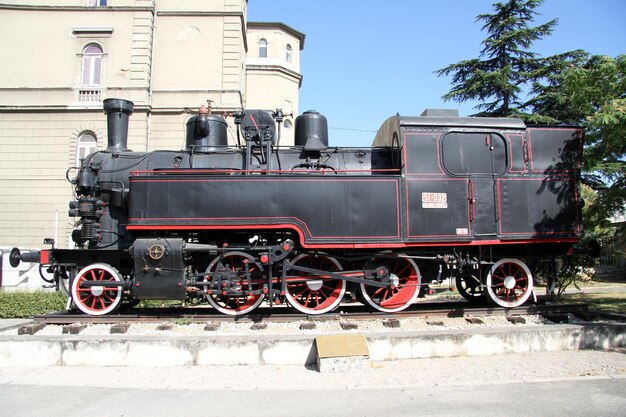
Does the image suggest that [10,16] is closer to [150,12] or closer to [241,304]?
[150,12]

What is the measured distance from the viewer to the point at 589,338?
6.20m

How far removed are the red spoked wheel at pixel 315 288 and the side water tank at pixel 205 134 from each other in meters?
2.64

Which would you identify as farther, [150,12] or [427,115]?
[150,12]

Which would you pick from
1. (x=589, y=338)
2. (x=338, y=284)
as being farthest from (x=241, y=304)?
(x=589, y=338)

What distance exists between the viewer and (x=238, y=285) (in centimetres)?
670

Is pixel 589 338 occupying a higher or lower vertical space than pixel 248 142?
lower

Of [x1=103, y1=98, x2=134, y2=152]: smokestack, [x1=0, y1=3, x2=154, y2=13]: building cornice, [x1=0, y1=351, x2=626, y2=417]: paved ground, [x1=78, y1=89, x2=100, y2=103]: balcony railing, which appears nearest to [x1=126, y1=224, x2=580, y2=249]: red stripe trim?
[x1=0, y1=351, x2=626, y2=417]: paved ground

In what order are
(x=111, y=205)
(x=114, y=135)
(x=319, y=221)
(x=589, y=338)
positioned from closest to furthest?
(x=589, y=338) → (x=319, y=221) → (x=111, y=205) → (x=114, y=135)

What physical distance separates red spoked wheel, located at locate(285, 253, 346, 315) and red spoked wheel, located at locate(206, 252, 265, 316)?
1.67 ft

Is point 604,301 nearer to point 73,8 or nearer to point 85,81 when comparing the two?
point 85,81

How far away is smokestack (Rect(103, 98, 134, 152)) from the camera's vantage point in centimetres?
795

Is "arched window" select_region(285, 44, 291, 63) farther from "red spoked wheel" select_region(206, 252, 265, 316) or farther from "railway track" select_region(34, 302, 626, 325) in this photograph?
"railway track" select_region(34, 302, 626, 325)

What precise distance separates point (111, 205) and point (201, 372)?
3463 millimetres

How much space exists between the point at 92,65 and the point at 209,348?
2078 centimetres
